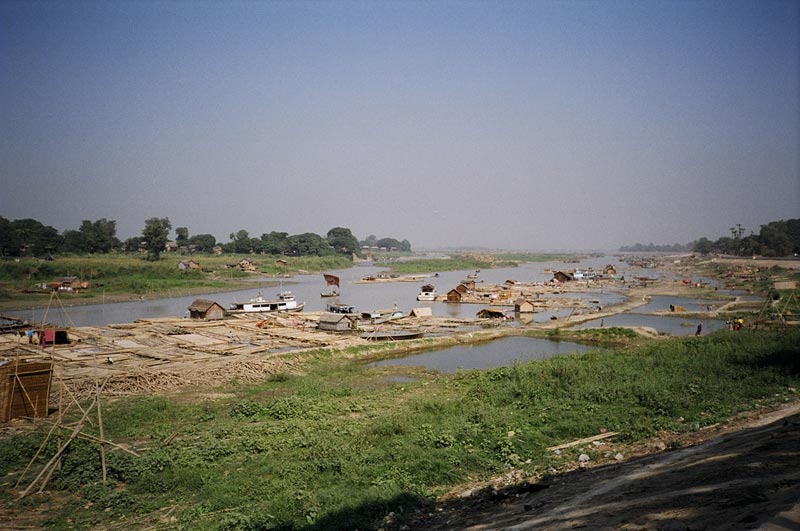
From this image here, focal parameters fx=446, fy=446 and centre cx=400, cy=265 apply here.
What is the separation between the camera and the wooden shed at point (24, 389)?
11.6 meters

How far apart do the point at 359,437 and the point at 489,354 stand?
1634cm

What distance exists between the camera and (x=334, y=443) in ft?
29.9

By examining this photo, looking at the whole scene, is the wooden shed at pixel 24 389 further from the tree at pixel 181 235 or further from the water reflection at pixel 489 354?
the tree at pixel 181 235

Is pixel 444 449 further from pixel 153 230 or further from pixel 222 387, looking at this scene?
pixel 153 230

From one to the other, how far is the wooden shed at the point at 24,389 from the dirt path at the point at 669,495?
11.7 meters

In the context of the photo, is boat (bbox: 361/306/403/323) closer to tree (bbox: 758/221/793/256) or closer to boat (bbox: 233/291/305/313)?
boat (bbox: 233/291/305/313)

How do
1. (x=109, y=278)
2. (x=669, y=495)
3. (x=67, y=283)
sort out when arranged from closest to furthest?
1. (x=669, y=495)
2. (x=67, y=283)
3. (x=109, y=278)

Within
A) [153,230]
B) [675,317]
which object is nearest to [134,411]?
[675,317]

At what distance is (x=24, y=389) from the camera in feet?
38.5

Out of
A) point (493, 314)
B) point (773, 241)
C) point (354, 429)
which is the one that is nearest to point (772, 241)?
point (773, 241)

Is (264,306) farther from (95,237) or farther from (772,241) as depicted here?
(772,241)

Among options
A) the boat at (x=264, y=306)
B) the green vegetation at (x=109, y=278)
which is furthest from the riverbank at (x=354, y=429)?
the green vegetation at (x=109, y=278)

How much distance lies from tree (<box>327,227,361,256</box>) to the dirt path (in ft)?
403

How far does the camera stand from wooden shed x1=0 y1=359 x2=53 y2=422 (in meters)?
11.6
